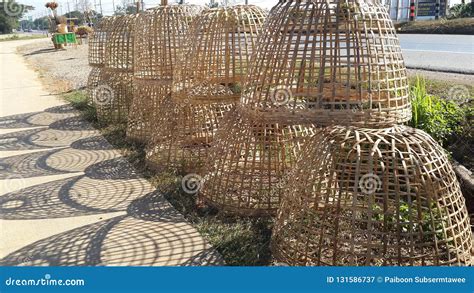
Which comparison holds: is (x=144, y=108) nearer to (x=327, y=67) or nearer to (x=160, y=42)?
(x=160, y=42)

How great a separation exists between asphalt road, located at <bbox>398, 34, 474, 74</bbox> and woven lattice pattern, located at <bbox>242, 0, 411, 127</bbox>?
5707mm

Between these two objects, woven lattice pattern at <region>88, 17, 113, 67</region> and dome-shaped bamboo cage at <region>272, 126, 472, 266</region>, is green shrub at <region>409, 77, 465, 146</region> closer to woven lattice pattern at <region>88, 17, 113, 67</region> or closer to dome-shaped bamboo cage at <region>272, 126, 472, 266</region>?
dome-shaped bamboo cage at <region>272, 126, 472, 266</region>

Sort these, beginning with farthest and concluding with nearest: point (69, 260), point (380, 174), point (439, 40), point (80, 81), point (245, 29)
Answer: point (439, 40) < point (80, 81) < point (245, 29) < point (69, 260) < point (380, 174)

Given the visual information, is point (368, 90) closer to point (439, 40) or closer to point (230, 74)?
point (230, 74)

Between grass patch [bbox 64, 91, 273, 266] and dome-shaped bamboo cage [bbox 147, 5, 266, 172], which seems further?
dome-shaped bamboo cage [bbox 147, 5, 266, 172]

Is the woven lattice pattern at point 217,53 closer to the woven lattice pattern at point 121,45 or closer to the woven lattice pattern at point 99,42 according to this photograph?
the woven lattice pattern at point 121,45

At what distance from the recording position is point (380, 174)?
2625 millimetres

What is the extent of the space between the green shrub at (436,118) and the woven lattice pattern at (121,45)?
13.2 ft

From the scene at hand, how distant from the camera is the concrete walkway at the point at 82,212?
3.18 m

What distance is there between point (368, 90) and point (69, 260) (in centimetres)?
237

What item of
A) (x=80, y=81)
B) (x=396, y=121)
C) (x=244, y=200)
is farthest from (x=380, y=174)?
(x=80, y=81)

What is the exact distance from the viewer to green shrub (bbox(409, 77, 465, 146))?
14.9ft

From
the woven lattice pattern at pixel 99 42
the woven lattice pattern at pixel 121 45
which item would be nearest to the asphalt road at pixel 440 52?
the woven lattice pattern at pixel 121 45

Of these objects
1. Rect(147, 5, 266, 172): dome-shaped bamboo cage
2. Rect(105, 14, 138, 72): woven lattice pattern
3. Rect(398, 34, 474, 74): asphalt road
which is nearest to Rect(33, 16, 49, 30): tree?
Rect(398, 34, 474, 74): asphalt road
